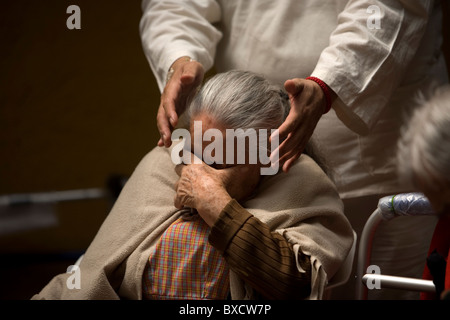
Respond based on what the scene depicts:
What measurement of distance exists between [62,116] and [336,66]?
1353 millimetres

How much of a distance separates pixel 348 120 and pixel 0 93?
151 cm

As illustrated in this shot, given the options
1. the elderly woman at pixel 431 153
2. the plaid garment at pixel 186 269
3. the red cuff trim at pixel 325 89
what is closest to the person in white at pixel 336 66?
the red cuff trim at pixel 325 89

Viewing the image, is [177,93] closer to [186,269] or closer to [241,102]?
[241,102]

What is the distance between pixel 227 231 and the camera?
1081 millimetres

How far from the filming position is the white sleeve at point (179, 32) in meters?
1.40

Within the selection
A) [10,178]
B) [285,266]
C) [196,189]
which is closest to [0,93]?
[10,178]

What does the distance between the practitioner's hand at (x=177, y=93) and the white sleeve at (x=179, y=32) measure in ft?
0.32

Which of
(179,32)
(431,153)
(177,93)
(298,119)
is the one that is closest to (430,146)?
(431,153)

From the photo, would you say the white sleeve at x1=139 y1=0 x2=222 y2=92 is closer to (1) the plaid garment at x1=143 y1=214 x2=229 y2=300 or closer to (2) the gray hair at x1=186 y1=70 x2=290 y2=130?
(2) the gray hair at x1=186 y1=70 x2=290 y2=130

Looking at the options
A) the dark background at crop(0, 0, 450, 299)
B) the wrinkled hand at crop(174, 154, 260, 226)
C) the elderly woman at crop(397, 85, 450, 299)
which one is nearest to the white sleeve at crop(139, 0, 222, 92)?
the dark background at crop(0, 0, 450, 299)

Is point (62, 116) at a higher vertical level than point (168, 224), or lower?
lower

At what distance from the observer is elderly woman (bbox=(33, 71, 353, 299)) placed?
1.09 m

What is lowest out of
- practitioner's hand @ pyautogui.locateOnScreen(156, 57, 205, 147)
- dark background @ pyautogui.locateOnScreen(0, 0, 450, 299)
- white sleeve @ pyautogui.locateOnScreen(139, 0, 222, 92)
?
dark background @ pyautogui.locateOnScreen(0, 0, 450, 299)

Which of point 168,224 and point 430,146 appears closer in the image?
point 430,146
